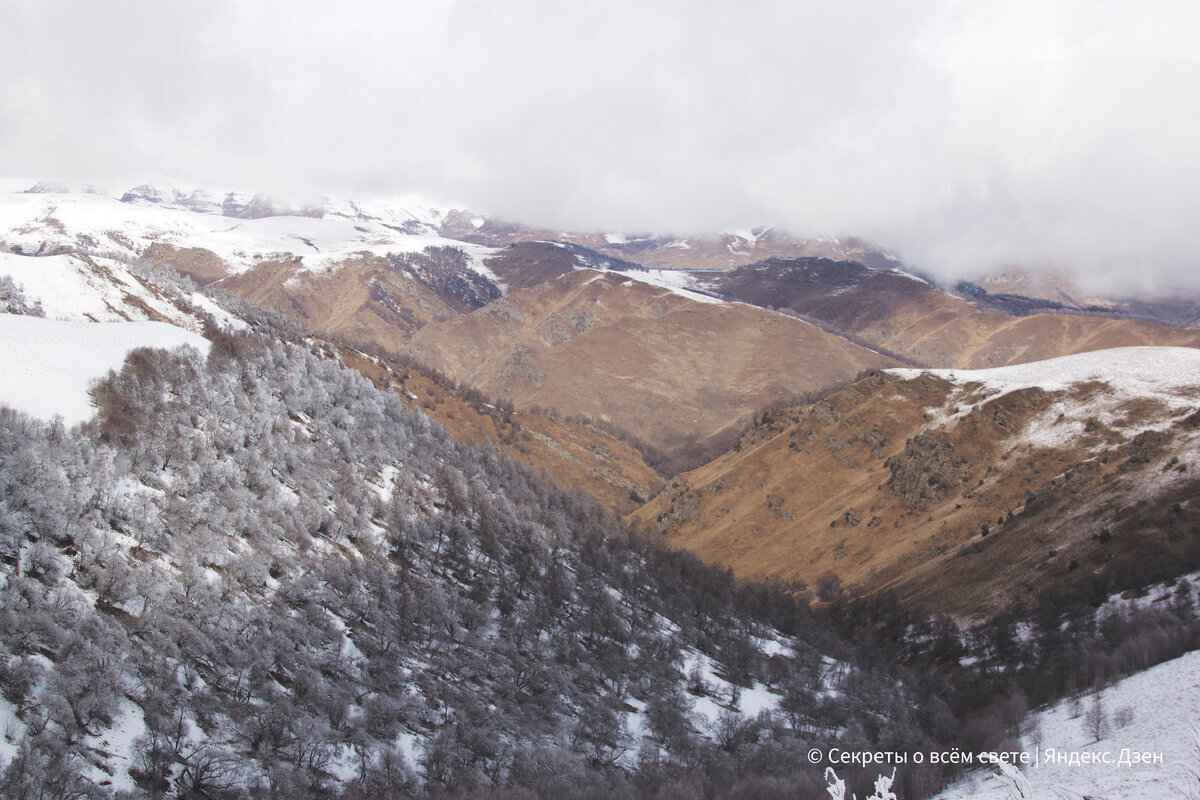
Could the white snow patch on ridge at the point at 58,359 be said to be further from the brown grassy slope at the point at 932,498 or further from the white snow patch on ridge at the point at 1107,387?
the white snow patch on ridge at the point at 1107,387

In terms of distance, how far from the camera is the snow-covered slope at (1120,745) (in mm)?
27078

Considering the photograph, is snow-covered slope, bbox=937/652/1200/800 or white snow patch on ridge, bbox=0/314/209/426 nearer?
snow-covered slope, bbox=937/652/1200/800

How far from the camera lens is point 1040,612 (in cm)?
6431

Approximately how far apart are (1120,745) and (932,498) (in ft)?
225

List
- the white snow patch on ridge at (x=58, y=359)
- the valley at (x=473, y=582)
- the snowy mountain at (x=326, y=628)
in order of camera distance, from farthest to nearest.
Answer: the white snow patch on ridge at (x=58, y=359) → the valley at (x=473, y=582) → the snowy mountain at (x=326, y=628)

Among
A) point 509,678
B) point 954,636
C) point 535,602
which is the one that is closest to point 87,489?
point 509,678

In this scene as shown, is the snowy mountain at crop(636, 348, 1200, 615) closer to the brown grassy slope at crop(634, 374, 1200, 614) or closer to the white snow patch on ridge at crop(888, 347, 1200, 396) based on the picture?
the brown grassy slope at crop(634, 374, 1200, 614)

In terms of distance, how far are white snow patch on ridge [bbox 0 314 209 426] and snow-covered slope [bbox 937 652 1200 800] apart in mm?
63028

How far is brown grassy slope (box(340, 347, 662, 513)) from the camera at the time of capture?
387 ft

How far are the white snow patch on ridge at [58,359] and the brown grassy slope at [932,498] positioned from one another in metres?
81.5

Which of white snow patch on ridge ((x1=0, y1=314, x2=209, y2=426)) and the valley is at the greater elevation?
white snow patch on ridge ((x1=0, y1=314, x2=209, y2=426))

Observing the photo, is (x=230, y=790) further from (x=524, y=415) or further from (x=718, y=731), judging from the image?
(x=524, y=415)

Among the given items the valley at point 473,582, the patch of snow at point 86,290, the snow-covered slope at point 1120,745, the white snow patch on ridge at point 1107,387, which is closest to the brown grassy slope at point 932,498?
the valley at point 473,582

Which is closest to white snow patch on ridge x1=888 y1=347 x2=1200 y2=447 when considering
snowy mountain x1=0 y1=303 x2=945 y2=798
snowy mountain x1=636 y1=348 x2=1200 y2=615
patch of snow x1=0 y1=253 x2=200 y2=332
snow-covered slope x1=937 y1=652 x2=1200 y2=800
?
snowy mountain x1=636 y1=348 x2=1200 y2=615
